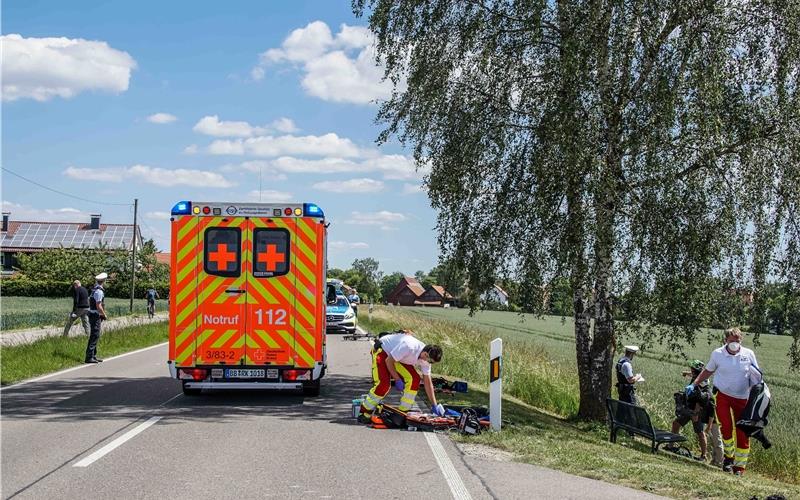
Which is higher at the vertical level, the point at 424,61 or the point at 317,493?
the point at 424,61

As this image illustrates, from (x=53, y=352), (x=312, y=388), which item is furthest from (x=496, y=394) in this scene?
(x=53, y=352)

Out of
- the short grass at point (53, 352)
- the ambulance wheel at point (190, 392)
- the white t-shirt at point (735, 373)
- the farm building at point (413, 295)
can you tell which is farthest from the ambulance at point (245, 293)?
the farm building at point (413, 295)

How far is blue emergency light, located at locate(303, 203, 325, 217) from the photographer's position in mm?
11992

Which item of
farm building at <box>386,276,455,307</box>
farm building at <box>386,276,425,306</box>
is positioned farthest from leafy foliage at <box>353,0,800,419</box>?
farm building at <box>386,276,425,306</box>

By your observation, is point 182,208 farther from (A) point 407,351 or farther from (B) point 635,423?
(B) point 635,423

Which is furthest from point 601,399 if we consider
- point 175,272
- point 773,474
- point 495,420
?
point 175,272

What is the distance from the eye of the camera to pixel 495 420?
10062mm

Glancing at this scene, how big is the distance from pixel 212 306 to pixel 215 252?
784 mm

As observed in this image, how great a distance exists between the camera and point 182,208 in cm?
1178

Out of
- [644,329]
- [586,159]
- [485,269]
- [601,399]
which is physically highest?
[586,159]

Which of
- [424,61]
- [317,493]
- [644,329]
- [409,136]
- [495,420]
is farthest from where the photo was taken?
[409,136]

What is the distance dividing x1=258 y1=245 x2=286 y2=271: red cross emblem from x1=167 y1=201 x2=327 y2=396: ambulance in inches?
0.6

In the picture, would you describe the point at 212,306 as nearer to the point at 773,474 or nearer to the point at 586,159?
the point at 586,159

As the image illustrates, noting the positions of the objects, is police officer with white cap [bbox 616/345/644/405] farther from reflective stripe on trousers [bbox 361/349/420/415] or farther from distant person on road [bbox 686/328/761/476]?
reflective stripe on trousers [bbox 361/349/420/415]
